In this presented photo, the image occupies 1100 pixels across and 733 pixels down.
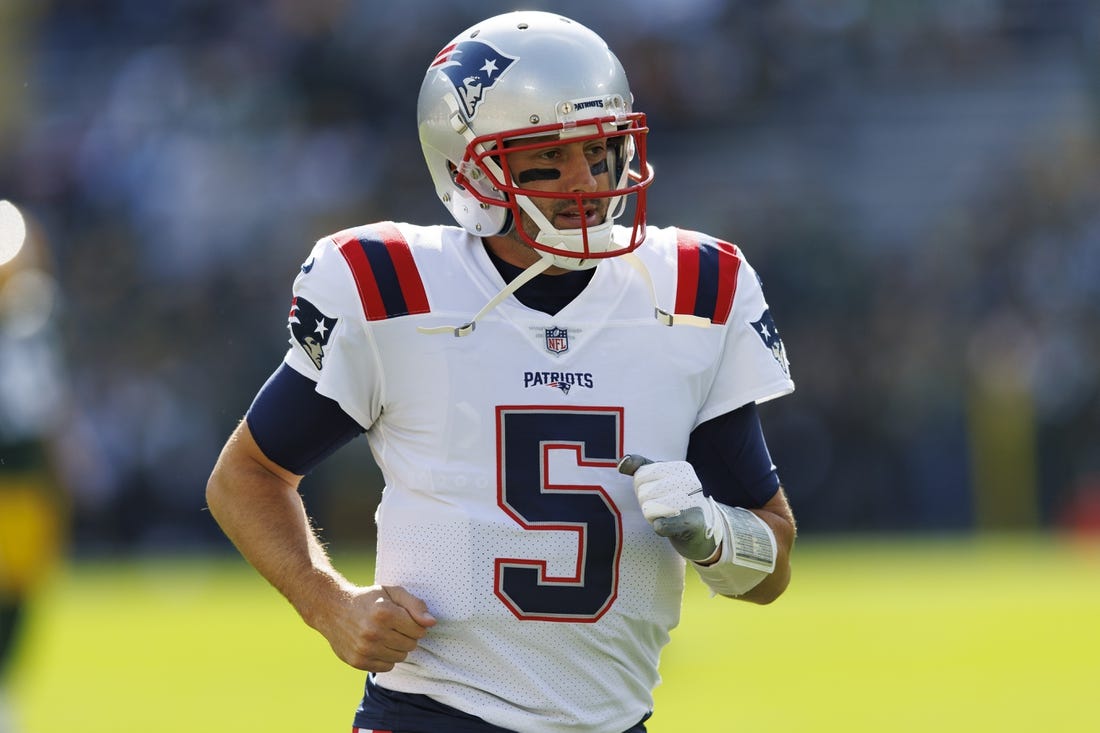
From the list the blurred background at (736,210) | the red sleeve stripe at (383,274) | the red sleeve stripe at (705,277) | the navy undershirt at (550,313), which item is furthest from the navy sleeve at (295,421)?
the blurred background at (736,210)

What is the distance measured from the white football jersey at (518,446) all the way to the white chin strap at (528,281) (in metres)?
0.01

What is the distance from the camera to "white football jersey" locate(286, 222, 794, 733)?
3.23m

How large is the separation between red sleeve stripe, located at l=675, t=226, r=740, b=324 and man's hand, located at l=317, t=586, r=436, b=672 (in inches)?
30.3

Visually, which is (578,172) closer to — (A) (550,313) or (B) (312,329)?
(A) (550,313)

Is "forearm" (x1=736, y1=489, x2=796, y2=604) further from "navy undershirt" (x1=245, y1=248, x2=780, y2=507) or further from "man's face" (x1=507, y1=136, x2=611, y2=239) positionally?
"man's face" (x1=507, y1=136, x2=611, y2=239)

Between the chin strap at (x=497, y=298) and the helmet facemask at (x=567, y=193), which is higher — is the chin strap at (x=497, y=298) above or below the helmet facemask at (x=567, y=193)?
below

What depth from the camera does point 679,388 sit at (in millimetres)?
3342

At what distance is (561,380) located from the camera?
10.8 feet

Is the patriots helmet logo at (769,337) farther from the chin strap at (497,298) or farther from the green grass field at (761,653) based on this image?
the green grass field at (761,653)

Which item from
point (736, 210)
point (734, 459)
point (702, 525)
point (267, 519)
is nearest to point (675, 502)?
point (702, 525)

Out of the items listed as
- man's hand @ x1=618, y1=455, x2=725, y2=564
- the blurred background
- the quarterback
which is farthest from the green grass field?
man's hand @ x1=618, y1=455, x2=725, y2=564

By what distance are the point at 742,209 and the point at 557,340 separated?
12734mm

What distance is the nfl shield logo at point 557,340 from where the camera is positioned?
3312 millimetres

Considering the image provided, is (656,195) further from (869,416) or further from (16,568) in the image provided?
(16,568)
